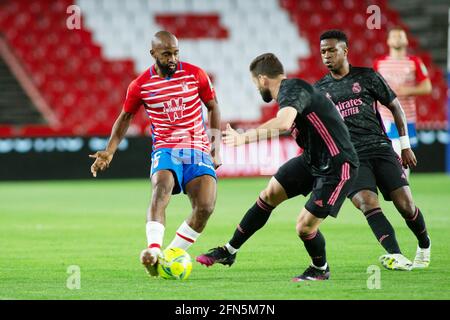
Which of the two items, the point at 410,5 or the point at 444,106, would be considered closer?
the point at 444,106

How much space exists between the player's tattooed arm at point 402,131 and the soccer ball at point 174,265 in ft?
7.01

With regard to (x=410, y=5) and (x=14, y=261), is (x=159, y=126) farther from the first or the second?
(x=410, y=5)

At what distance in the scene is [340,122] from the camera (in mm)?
7238

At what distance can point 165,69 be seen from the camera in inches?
307

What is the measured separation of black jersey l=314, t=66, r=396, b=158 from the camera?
8133mm

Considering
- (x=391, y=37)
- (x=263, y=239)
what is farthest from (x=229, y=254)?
(x=391, y=37)

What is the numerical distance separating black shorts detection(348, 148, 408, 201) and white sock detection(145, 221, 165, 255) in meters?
1.75

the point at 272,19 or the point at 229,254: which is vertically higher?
the point at 272,19

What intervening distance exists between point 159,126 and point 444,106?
57.3 ft

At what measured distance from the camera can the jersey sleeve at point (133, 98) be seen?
25.8 feet

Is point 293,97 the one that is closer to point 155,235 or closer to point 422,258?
point 155,235

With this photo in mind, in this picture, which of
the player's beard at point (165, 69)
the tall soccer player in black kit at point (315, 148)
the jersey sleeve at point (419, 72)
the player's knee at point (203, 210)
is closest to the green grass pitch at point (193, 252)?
the tall soccer player in black kit at point (315, 148)

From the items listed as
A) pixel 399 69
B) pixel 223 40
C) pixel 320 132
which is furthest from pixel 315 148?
pixel 223 40

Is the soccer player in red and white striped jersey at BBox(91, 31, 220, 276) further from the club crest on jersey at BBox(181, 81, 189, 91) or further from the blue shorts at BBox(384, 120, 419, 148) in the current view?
the blue shorts at BBox(384, 120, 419, 148)
